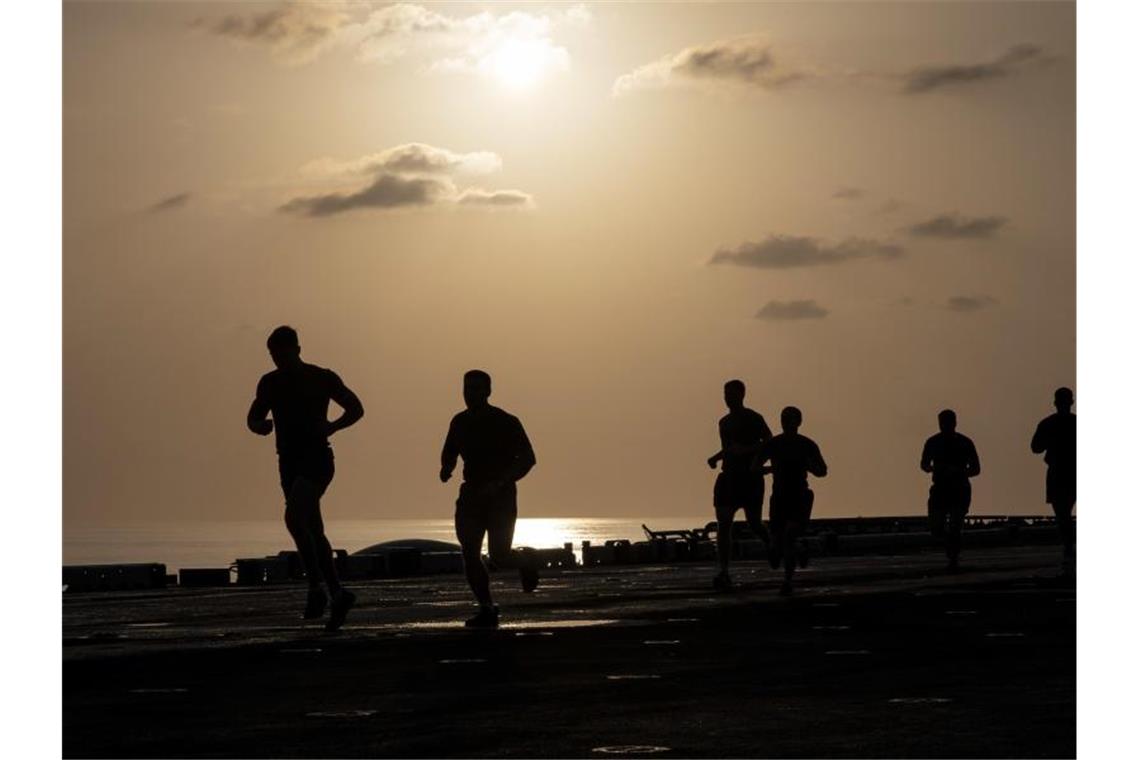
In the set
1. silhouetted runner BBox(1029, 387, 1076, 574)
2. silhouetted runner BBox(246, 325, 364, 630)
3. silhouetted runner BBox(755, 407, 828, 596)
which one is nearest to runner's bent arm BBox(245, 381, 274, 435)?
silhouetted runner BBox(246, 325, 364, 630)

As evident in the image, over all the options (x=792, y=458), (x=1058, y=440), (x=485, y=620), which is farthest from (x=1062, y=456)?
(x=485, y=620)

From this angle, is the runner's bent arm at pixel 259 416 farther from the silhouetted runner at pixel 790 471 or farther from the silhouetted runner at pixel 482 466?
the silhouetted runner at pixel 790 471

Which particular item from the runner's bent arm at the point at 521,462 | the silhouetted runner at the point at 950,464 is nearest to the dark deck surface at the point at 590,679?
the runner's bent arm at the point at 521,462

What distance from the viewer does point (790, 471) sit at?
2450cm

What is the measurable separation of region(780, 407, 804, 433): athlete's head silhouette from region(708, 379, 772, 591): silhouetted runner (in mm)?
402

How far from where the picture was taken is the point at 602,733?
10922mm

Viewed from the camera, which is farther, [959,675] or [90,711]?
[959,675]

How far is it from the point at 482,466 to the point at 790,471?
6.58m

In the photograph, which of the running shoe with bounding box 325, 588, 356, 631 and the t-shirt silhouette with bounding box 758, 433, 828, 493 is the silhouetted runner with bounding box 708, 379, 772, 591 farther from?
the running shoe with bounding box 325, 588, 356, 631

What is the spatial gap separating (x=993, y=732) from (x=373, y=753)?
277 cm

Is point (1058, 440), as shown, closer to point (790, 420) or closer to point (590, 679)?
point (790, 420)
